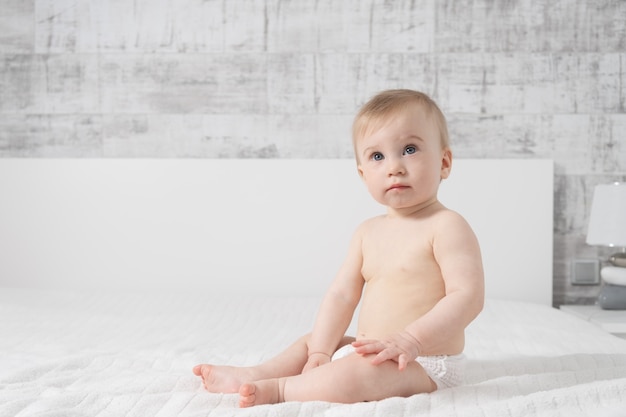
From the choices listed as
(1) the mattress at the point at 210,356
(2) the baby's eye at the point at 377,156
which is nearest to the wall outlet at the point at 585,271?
(1) the mattress at the point at 210,356

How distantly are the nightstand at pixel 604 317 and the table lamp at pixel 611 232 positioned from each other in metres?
0.05

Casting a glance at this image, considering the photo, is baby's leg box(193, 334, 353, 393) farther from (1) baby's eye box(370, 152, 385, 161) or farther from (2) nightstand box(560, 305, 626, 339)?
(2) nightstand box(560, 305, 626, 339)

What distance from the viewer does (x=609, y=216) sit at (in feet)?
8.03

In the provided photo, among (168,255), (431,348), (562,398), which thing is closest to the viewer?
(562,398)

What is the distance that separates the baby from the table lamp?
1273 millimetres

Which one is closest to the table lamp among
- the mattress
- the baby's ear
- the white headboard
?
the white headboard

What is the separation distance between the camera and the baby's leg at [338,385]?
1.13 meters

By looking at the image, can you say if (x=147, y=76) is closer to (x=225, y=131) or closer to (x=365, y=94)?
(x=225, y=131)

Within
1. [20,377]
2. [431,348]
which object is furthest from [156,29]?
[431,348]

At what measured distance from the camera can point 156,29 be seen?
9.07ft

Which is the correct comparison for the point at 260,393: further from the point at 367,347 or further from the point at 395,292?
the point at 395,292

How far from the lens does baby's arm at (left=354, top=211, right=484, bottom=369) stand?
1.13 meters

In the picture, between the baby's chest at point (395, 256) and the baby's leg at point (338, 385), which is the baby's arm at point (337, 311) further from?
the baby's leg at point (338, 385)

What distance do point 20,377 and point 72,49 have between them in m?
1.76
